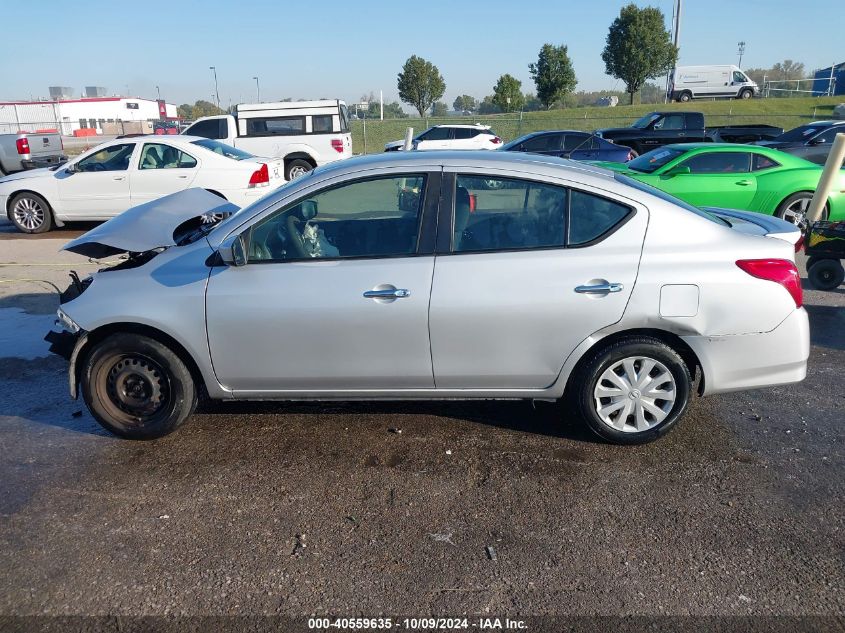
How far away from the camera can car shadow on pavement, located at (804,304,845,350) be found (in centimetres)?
593

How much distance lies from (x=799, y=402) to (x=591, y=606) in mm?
2789

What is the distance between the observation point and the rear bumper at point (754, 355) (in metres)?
3.88

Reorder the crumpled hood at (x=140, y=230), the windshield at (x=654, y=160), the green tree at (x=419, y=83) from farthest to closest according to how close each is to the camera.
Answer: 1. the green tree at (x=419, y=83)
2. the windshield at (x=654, y=160)
3. the crumpled hood at (x=140, y=230)

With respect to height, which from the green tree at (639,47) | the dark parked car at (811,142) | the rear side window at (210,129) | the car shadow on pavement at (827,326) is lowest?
the car shadow on pavement at (827,326)

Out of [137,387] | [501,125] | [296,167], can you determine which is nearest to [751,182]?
[137,387]

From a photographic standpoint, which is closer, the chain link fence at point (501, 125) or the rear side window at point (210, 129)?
the rear side window at point (210, 129)

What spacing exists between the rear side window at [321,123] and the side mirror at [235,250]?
49.5ft

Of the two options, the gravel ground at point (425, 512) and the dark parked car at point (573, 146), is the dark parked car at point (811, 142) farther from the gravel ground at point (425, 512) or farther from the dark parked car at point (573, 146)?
the gravel ground at point (425, 512)

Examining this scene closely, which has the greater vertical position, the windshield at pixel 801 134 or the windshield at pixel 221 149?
the windshield at pixel 221 149

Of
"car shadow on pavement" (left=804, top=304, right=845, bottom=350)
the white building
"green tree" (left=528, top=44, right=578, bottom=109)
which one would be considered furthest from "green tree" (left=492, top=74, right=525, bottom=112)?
"car shadow on pavement" (left=804, top=304, right=845, bottom=350)

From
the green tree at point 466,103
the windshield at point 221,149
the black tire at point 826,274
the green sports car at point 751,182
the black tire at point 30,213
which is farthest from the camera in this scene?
the green tree at point 466,103

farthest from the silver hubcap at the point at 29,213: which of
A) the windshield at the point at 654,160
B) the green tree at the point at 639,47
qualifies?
the green tree at the point at 639,47

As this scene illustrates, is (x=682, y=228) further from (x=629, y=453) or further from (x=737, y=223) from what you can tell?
(x=629, y=453)

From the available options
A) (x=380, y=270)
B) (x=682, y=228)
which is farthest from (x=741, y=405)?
(x=380, y=270)
